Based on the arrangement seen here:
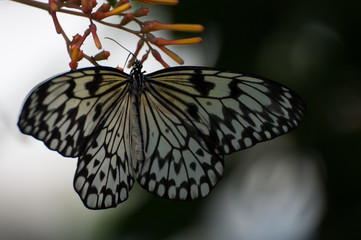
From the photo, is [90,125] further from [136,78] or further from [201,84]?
[201,84]

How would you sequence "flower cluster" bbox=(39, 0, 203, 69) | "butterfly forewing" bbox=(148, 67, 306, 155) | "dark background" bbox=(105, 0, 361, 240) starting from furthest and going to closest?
"dark background" bbox=(105, 0, 361, 240)
"butterfly forewing" bbox=(148, 67, 306, 155)
"flower cluster" bbox=(39, 0, 203, 69)

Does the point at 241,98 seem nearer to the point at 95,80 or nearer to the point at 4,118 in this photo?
the point at 95,80

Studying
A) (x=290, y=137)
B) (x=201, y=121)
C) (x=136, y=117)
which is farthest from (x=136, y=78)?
(x=290, y=137)

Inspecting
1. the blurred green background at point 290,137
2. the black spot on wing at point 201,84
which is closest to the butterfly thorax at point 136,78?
the black spot on wing at point 201,84

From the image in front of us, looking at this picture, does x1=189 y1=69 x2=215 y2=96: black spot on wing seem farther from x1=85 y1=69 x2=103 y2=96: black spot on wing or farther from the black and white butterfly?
x1=85 y1=69 x2=103 y2=96: black spot on wing

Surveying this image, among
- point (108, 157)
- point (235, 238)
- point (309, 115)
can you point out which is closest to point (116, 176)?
point (108, 157)

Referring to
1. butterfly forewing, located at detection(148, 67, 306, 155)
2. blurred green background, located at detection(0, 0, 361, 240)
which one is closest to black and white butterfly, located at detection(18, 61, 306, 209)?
butterfly forewing, located at detection(148, 67, 306, 155)

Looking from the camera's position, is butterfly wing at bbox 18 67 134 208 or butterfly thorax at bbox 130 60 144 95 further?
butterfly thorax at bbox 130 60 144 95

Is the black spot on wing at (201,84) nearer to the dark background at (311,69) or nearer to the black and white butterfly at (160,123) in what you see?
the black and white butterfly at (160,123)
